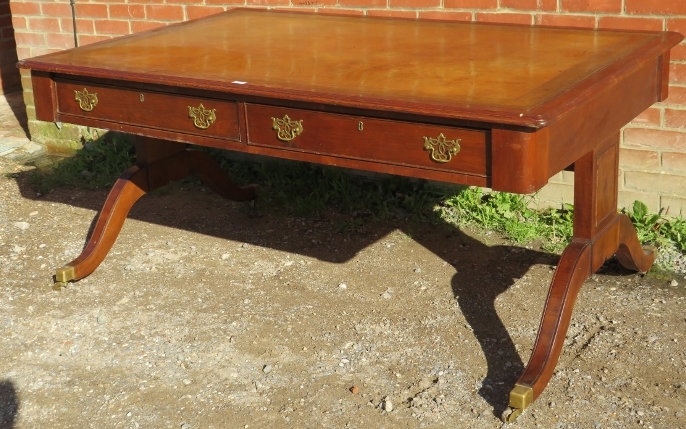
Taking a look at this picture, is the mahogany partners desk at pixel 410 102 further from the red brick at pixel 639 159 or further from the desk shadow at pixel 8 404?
the desk shadow at pixel 8 404

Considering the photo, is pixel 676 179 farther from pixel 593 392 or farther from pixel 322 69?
pixel 322 69

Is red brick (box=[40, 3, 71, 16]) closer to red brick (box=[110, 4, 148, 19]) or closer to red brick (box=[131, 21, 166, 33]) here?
red brick (box=[110, 4, 148, 19])

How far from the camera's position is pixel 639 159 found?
381 cm

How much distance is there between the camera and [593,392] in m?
2.86

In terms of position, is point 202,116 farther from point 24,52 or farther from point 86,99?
point 24,52

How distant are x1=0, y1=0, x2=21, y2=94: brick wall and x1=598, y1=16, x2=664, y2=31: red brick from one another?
4.06 meters

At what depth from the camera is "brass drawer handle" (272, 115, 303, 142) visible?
111 inches

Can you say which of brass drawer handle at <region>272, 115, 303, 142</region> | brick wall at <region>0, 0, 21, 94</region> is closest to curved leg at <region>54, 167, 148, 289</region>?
brass drawer handle at <region>272, 115, 303, 142</region>

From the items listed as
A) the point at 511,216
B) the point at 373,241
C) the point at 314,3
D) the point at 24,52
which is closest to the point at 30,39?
the point at 24,52

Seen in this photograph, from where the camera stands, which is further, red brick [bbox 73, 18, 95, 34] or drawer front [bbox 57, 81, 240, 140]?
red brick [bbox 73, 18, 95, 34]

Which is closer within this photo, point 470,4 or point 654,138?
point 654,138

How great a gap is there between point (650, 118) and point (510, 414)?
1.53 m

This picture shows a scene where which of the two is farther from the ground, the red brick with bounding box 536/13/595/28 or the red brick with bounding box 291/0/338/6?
the red brick with bounding box 291/0/338/6

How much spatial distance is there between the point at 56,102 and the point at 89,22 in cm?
176
